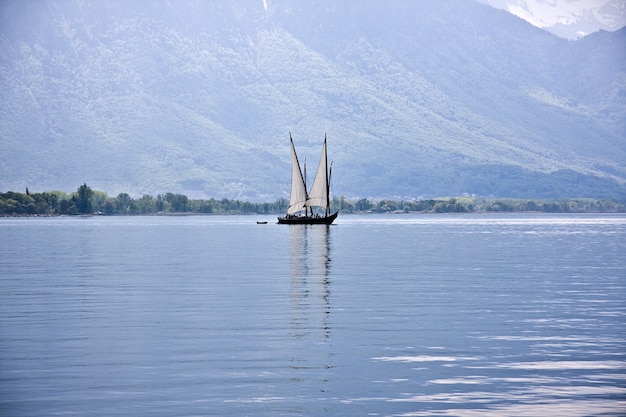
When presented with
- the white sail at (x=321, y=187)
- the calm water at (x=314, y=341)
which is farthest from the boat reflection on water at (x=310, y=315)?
the white sail at (x=321, y=187)

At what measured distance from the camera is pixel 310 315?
47.6 meters

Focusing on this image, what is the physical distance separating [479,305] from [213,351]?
57.8 feet

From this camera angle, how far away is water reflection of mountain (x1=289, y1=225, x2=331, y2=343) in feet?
142

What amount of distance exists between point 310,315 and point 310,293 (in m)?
10.5

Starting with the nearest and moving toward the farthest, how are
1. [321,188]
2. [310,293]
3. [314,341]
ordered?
1. [314,341]
2. [310,293]
3. [321,188]

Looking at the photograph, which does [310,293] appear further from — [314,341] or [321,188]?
[321,188]

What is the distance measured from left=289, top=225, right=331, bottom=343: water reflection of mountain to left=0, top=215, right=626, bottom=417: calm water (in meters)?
0.12

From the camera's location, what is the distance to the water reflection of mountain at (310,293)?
4328 cm

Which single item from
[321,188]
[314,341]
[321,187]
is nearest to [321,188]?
[321,188]

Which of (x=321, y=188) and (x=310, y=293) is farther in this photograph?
(x=321, y=188)

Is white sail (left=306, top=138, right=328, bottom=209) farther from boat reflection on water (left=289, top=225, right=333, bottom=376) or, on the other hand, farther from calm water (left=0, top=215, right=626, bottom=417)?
calm water (left=0, top=215, right=626, bottom=417)

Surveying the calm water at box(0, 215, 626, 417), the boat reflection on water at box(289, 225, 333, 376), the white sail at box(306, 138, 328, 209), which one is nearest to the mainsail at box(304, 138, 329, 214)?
the white sail at box(306, 138, 328, 209)

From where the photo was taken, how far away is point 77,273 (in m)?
74.0

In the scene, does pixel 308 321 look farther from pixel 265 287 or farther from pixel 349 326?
pixel 265 287
